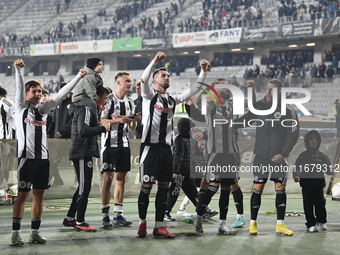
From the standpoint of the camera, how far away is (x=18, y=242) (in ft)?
16.9

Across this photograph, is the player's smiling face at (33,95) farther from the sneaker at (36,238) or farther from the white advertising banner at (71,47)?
the white advertising banner at (71,47)

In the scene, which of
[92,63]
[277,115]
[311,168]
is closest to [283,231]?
[311,168]

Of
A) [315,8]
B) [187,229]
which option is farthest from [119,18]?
[187,229]

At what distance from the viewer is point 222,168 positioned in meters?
5.91

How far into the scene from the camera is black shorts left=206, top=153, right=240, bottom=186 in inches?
235

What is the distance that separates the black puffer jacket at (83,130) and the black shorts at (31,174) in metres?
0.71

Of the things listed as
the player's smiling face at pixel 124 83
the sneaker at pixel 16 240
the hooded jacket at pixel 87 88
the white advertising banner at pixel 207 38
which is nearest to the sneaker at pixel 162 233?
the sneaker at pixel 16 240

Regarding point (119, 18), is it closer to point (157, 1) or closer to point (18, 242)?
point (157, 1)

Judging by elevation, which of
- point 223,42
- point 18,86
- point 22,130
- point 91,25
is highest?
point 91,25

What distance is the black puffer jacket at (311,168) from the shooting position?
6453 millimetres

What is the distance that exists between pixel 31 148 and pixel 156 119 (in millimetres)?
1497

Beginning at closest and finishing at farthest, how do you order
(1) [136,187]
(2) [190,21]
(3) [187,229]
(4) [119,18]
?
1. (3) [187,229]
2. (1) [136,187]
3. (2) [190,21]
4. (4) [119,18]

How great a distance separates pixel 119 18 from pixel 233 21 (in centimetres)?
1260

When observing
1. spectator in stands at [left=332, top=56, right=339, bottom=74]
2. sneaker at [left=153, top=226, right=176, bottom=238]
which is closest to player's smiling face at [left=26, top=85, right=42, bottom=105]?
sneaker at [left=153, top=226, right=176, bottom=238]
